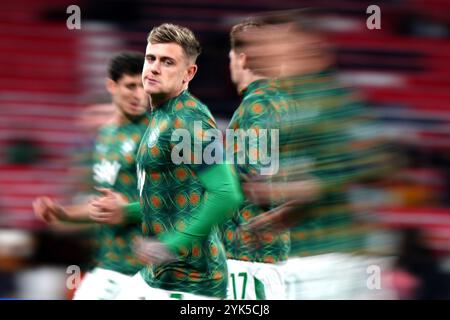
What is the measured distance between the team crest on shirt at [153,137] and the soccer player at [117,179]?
65 centimetres

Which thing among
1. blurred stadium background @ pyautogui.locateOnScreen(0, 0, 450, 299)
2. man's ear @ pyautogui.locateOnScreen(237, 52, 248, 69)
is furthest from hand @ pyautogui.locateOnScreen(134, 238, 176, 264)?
blurred stadium background @ pyautogui.locateOnScreen(0, 0, 450, 299)

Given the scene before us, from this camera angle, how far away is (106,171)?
494 centimetres

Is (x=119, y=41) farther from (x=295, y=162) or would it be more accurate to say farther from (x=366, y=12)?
(x=295, y=162)

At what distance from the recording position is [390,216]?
717 cm

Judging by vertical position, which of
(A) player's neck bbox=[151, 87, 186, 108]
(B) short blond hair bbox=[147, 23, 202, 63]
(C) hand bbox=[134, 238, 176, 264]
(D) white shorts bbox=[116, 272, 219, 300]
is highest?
(B) short blond hair bbox=[147, 23, 202, 63]

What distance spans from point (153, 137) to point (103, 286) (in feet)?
3.71

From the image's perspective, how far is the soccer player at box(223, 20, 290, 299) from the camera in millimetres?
4449

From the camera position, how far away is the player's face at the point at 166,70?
13.0 feet
